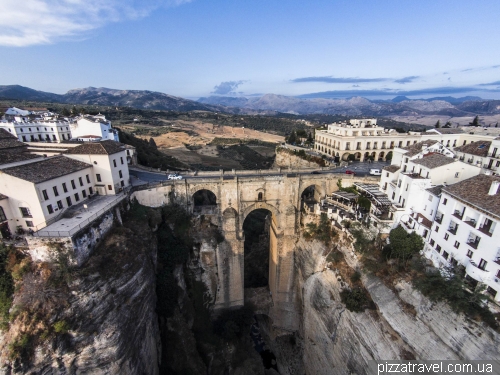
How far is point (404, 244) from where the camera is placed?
86.9ft

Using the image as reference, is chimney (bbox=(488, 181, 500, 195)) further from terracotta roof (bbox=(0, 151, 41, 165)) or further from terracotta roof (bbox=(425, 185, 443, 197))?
terracotta roof (bbox=(0, 151, 41, 165))

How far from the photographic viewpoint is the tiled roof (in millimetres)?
24406

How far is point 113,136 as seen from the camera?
174ft

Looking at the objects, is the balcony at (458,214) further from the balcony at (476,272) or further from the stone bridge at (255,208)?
the stone bridge at (255,208)

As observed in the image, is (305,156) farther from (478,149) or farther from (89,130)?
(89,130)

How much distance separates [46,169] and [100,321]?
16.5 m

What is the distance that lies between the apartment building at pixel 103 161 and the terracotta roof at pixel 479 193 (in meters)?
36.9

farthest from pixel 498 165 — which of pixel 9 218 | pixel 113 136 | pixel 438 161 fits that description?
pixel 113 136

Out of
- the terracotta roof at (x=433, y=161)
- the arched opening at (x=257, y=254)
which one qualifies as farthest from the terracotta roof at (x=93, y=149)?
the terracotta roof at (x=433, y=161)

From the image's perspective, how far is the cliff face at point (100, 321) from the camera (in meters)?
20.2

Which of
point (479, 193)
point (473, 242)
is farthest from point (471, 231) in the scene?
point (479, 193)

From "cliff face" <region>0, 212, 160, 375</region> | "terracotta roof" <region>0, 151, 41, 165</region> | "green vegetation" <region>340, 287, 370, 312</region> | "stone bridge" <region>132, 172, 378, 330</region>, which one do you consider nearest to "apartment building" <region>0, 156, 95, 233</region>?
"terracotta roof" <region>0, 151, 41, 165</region>

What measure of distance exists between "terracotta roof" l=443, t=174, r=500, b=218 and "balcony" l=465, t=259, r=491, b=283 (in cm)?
448

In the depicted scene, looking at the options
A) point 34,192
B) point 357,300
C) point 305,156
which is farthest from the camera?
point 305,156
